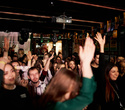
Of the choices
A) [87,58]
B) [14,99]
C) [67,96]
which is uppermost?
[87,58]

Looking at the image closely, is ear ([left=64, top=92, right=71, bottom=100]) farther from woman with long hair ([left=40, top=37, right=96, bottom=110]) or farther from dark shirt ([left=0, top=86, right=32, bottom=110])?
dark shirt ([left=0, top=86, right=32, bottom=110])

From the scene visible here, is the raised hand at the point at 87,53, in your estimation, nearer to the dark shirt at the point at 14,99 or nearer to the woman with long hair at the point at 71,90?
the woman with long hair at the point at 71,90

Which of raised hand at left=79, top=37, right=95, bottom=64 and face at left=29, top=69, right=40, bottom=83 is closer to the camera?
raised hand at left=79, top=37, right=95, bottom=64

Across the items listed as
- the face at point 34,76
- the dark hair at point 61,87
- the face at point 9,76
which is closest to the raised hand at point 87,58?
the dark hair at point 61,87

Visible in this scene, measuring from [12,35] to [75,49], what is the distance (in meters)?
6.07

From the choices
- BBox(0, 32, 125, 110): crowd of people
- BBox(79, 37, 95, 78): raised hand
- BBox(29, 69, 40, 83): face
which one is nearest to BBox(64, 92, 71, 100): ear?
BBox(0, 32, 125, 110): crowd of people

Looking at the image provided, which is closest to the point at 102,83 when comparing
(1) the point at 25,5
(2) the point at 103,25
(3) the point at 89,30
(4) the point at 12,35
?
(1) the point at 25,5

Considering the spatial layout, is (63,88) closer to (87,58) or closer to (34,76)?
(87,58)

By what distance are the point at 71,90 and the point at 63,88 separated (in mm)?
77

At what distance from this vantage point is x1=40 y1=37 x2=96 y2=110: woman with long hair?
972 mm

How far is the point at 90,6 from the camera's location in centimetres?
552

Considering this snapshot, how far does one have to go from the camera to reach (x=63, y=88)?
103 centimetres

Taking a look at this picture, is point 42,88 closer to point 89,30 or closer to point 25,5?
point 25,5

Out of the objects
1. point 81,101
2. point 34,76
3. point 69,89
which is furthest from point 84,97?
point 34,76
